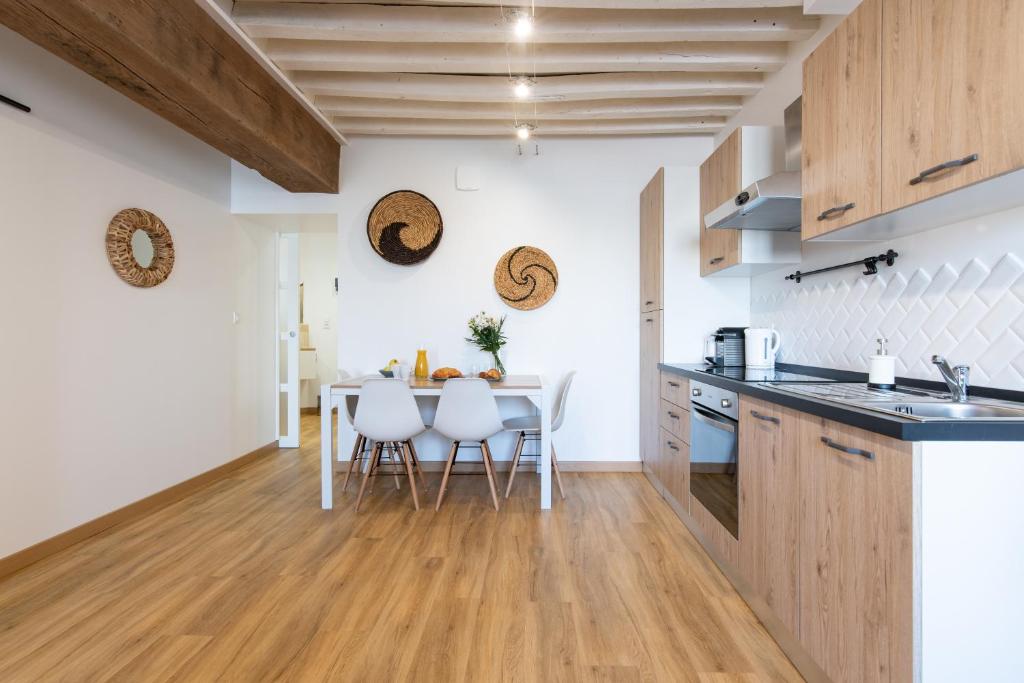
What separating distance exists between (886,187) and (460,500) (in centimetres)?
275

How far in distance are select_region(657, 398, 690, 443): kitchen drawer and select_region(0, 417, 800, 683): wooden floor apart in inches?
20.3

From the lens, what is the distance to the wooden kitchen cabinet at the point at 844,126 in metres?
1.51

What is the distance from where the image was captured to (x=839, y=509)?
52.1 inches

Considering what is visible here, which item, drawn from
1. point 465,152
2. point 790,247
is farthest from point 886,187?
point 465,152

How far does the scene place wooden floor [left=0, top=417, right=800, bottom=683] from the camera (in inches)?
62.7

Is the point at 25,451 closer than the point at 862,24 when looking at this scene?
No

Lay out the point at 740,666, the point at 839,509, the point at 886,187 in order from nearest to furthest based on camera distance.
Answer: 1. the point at 839,509
2. the point at 886,187
3. the point at 740,666

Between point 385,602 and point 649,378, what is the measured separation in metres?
2.31

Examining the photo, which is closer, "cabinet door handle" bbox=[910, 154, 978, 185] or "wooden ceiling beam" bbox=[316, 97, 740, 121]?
"cabinet door handle" bbox=[910, 154, 978, 185]

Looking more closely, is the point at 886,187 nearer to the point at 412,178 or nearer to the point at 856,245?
the point at 856,245

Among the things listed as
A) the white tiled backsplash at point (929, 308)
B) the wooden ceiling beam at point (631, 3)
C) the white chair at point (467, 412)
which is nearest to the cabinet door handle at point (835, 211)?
the white tiled backsplash at point (929, 308)

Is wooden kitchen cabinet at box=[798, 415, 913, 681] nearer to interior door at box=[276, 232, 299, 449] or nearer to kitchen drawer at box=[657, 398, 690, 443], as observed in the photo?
kitchen drawer at box=[657, 398, 690, 443]

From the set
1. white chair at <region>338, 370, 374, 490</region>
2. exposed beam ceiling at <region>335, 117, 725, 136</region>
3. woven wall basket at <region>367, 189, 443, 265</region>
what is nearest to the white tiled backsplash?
exposed beam ceiling at <region>335, 117, 725, 136</region>

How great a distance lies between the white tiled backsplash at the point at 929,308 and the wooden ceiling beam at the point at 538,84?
134 centimetres
